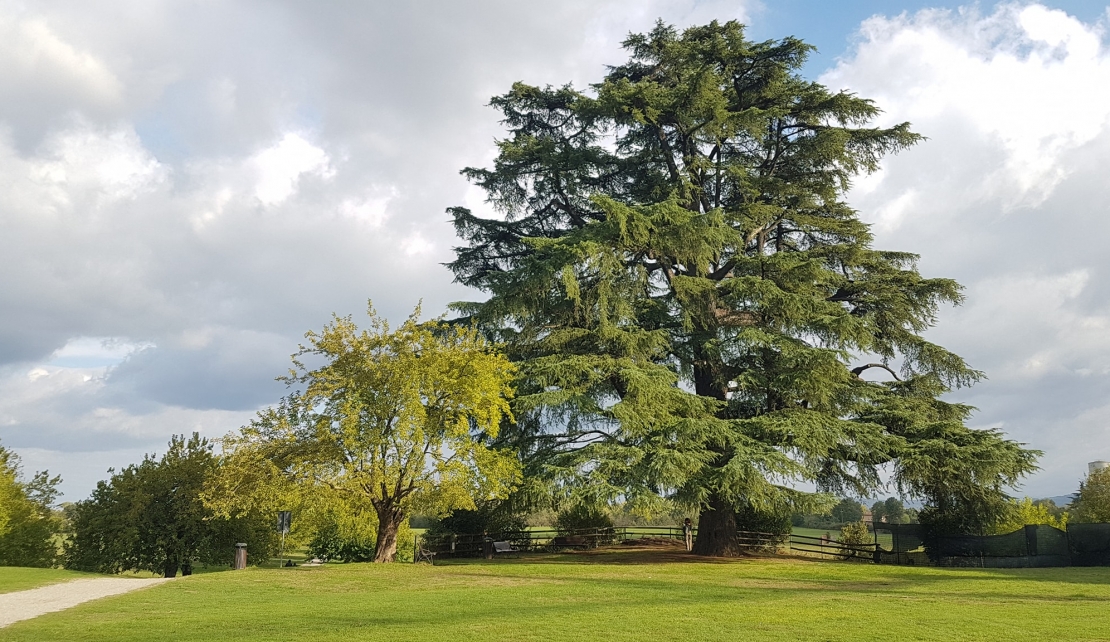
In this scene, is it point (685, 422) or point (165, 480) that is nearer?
point (685, 422)

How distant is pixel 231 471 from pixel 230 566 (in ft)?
32.2

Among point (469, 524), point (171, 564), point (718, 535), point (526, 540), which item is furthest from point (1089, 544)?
point (171, 564)

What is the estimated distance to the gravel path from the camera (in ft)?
44.7

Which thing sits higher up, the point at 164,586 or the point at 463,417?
the point at 463,417

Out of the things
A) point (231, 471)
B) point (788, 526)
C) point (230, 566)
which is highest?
point (231, 471)

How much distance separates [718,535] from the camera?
27531 millimetres

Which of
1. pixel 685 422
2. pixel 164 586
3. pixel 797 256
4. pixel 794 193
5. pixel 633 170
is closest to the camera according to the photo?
pixel 164 586

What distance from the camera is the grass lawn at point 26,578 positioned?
18.3m

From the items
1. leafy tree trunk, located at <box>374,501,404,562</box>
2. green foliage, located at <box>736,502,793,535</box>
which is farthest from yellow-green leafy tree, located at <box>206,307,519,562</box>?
green foliage, located at <box>736,502,793,535</box>

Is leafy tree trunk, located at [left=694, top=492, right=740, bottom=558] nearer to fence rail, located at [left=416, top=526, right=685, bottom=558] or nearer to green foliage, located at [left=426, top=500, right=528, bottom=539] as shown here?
fence rail, located at [left=416, top=526, right=685, bottom=558]

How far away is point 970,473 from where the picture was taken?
24.4 meters

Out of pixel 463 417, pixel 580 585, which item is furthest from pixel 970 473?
pixel 463 417

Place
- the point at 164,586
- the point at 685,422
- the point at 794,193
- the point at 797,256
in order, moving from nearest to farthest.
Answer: the point at 164,586 → the point at 685,422 → the point at 797,256 → the point at 794,193

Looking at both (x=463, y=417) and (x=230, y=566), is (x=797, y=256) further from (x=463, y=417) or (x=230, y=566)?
(x=230, y=566)
